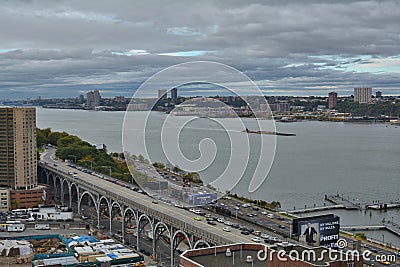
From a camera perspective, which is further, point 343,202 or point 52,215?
point 343,202

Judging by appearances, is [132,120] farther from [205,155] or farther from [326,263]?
[326,263]

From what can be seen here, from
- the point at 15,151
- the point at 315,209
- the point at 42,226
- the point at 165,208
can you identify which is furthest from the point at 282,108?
the point at 165,208

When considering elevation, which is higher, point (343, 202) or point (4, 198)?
point (4, 198)

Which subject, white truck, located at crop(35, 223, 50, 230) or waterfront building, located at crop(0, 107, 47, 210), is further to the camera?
waterfront building, located at crop(0, 107, 47, 210)

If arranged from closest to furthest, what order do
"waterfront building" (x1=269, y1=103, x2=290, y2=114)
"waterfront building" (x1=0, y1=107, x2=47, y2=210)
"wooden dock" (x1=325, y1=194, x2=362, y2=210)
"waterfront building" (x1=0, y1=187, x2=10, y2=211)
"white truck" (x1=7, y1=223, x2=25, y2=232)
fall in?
"white truck" (x1=7, y1=223, x2=25, y2=232) → "waterfront building" (x1=0, y1=187, x2=10, y2=211) → "waterfront building" (x1=0, y1=107, x2=47, y2=210) → "wooden dock" (x1=325, y1=194, x2=362, y2=210) → "waterfront building" (x1=269, y1=103, x2=290, y2=114)

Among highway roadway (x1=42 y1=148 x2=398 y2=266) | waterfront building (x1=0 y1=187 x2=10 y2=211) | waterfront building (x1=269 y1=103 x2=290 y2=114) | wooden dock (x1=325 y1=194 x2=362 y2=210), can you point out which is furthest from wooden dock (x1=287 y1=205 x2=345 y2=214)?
waterfront building (x1=269 y1=103 x2=290 y2=114)

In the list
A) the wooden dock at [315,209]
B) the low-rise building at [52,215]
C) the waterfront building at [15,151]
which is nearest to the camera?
the low-rise building at [52,215]

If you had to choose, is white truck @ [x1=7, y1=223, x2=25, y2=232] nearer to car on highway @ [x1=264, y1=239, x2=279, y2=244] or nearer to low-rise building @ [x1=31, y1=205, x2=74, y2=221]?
low-rise building @ [x1=31, y1=205, x2=74, y2=221]

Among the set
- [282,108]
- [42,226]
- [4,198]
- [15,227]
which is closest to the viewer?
[15,227]

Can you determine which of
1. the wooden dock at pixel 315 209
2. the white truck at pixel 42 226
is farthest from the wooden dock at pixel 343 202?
the white truck at pixel 42 226

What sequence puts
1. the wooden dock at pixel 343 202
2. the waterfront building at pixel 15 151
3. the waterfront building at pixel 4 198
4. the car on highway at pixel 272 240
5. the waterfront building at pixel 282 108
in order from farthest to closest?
the waterfront building at pixel 282 108 → the wooden dock at pixel 343 202 → the waterfront building at pixel 15 151 → the waterfront building at pixel 4 198 → the car on highway at pixel 272 240

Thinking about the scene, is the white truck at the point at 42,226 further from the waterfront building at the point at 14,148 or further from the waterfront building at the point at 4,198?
the waterfront building at the point at 14,148

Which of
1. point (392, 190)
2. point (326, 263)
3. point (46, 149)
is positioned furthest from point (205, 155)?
point (46, 149)

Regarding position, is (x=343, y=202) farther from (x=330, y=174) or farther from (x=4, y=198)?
(x=4, y=198)
